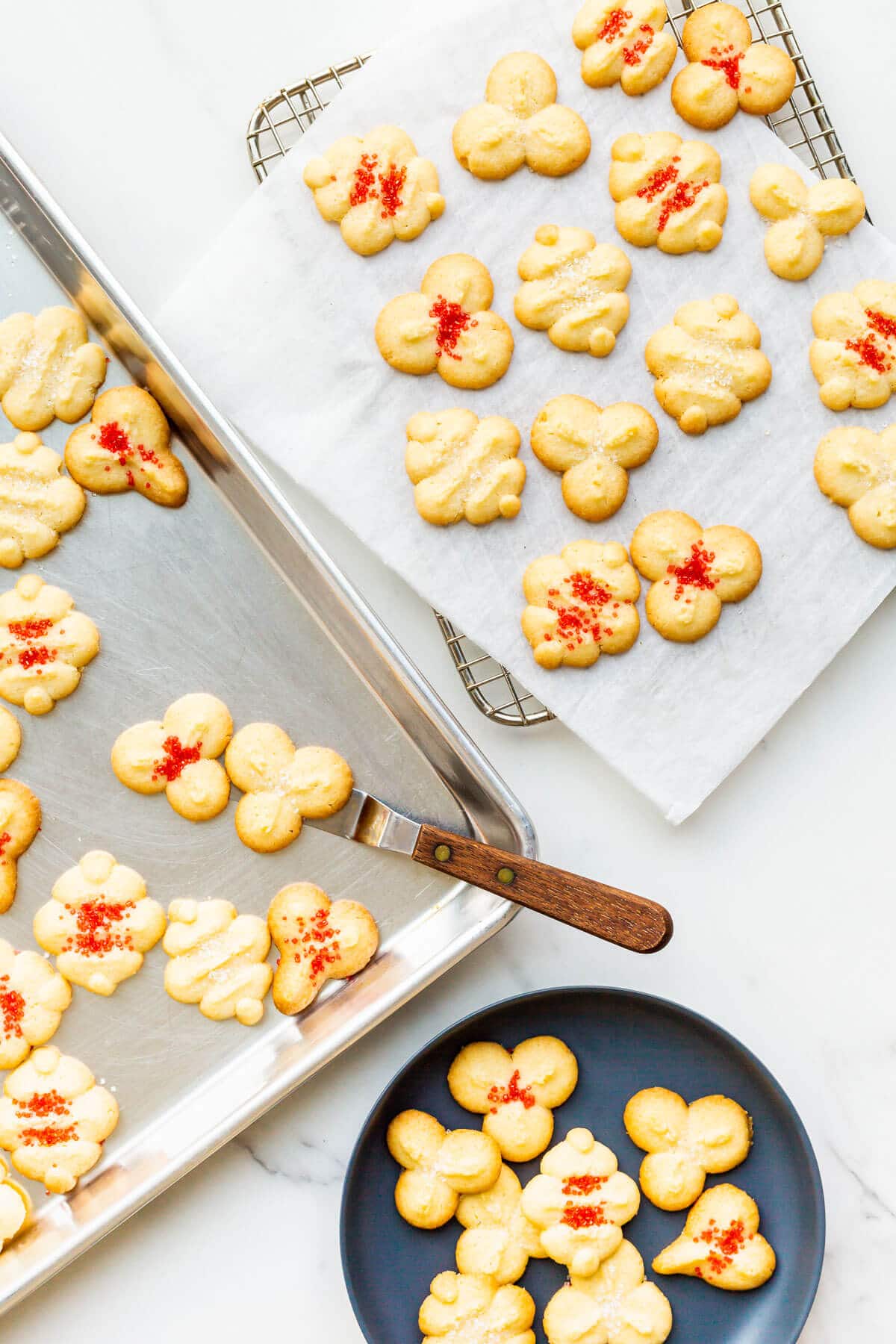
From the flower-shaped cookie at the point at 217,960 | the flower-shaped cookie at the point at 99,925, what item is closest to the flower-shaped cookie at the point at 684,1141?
the flower-shaped cookie at the point at 217,960

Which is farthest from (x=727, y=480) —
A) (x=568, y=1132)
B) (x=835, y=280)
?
(x=568, y=1132)

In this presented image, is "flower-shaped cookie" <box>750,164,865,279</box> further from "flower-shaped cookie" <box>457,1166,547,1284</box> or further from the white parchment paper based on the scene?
"flower-shaped cookie" <box>457,1166,547,1284</box>

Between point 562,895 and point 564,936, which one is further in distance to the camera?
point 564,936

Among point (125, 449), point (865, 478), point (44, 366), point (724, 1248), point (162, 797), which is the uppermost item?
point (44, 366)

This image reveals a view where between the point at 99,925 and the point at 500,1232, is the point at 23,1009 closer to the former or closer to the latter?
the point at 99,925

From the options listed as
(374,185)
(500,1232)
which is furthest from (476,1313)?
(374,185)

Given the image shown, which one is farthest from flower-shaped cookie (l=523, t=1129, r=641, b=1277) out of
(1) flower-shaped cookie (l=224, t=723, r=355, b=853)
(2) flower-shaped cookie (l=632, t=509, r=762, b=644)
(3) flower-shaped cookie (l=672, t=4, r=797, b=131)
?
(3) flower-shaped cookie (l=672, t=4, r=797, b=131)

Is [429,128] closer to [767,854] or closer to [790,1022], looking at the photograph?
[767,854]
